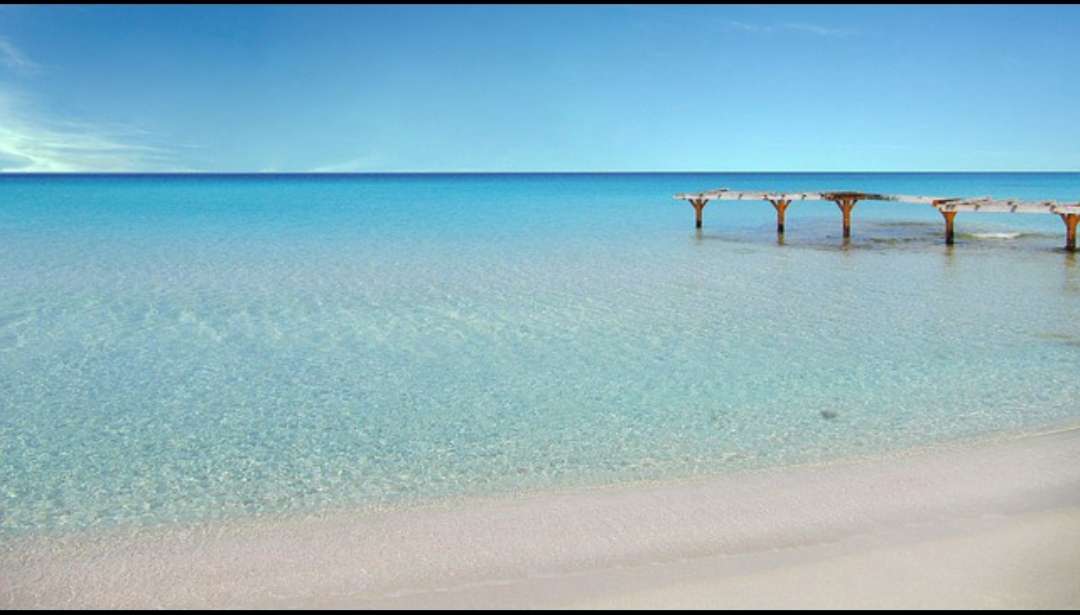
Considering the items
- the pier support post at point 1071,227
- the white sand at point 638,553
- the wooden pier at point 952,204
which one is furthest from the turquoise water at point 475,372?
the wooden pier at point 952,204

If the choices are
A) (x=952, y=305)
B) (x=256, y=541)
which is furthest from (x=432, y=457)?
(x=952, y=305)

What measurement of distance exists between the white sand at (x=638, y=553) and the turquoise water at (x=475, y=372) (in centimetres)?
46

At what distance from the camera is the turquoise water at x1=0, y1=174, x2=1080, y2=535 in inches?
249

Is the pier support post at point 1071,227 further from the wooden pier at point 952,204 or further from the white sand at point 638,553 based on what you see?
the white sand at point 638,553

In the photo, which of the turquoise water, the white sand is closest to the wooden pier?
the turquoise water

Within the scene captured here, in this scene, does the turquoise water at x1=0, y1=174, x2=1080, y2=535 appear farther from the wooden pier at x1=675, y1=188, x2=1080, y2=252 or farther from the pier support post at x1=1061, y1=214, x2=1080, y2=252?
the wooden pier at x1=675, y1=188, x2=1080, y2=252

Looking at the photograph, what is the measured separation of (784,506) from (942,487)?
1216 millimetres

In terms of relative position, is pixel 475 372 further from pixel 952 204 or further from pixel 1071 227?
pixel 1071 227

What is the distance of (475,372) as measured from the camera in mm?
9219

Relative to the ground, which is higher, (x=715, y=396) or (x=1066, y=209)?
(x=1066, y=209)

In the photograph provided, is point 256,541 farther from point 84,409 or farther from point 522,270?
point 522,270

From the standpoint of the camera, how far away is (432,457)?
21.7ft

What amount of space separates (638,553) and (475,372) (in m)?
4.63

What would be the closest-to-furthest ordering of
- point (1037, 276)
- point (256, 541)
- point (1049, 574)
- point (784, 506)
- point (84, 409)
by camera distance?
1. point (1049, 574)
2. point (256, 541)
3. point (784, 506)
4. point (84, 409)
5. point (1037, 276)
